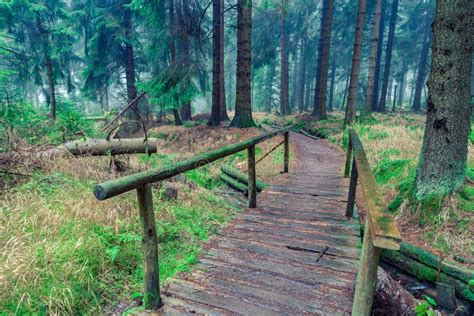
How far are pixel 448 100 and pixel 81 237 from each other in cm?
553

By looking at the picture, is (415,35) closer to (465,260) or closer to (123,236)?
(465,260)

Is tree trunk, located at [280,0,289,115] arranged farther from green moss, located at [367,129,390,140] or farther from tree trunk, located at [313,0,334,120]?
green moss, located at [367,129,390,140]

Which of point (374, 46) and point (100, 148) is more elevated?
point (374, 46)

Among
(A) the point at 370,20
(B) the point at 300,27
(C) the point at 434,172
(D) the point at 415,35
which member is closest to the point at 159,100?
(C) the point at 434,172

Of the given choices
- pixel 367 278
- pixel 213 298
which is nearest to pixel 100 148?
pixel 213 298

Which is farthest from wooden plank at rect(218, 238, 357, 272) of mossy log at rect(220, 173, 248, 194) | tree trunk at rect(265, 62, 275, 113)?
tree trunk at rect(265, 62, 275, 113)

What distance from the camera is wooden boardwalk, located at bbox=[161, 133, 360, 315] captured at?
263 centimetres

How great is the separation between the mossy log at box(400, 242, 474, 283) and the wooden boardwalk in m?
0.75

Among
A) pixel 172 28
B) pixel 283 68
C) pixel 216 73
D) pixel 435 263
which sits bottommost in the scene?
pixel 435 263

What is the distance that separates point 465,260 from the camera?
3.68 m

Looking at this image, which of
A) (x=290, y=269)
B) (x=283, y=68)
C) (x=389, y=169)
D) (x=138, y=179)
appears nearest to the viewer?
(x=138, y=179)

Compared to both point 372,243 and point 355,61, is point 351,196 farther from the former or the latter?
point 355,61

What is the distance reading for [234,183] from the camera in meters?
6.99

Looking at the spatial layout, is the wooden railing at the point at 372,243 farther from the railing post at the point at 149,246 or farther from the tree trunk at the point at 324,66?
the tree trunk at the point at 324,66
